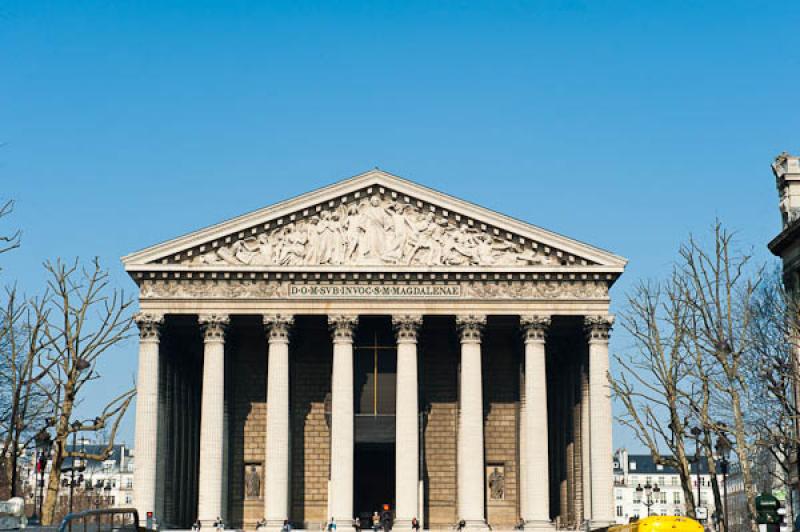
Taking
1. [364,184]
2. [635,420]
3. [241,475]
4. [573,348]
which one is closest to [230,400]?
[241,475]

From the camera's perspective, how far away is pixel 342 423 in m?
62.4

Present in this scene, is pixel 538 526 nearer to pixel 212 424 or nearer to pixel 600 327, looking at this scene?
pixel 600 327

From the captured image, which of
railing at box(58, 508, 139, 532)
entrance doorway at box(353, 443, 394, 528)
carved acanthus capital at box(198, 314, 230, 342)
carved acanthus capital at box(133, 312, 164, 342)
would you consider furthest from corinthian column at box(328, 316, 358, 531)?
railing at box(58, 508, 139, 532)

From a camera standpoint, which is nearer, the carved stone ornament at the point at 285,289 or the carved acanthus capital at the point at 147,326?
the carved acanthus capital at the point at 147,326

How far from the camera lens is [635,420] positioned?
5494cm

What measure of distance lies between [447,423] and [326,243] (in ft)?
41.3

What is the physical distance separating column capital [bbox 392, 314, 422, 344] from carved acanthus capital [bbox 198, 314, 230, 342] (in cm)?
835

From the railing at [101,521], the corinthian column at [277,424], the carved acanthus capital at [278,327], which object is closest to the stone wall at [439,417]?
the carved acanthus capital at [278,327]

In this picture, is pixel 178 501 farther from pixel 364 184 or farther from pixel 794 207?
pixel 794 207

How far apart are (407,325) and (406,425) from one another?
4.88 m

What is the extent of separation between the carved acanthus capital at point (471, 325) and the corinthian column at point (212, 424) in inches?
459

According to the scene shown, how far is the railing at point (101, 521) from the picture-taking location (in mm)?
27516

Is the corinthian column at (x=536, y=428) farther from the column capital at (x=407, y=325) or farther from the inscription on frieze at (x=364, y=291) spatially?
the column capital at (x=407, y=325)

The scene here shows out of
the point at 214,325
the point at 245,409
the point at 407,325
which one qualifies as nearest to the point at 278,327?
the point at 214,325
